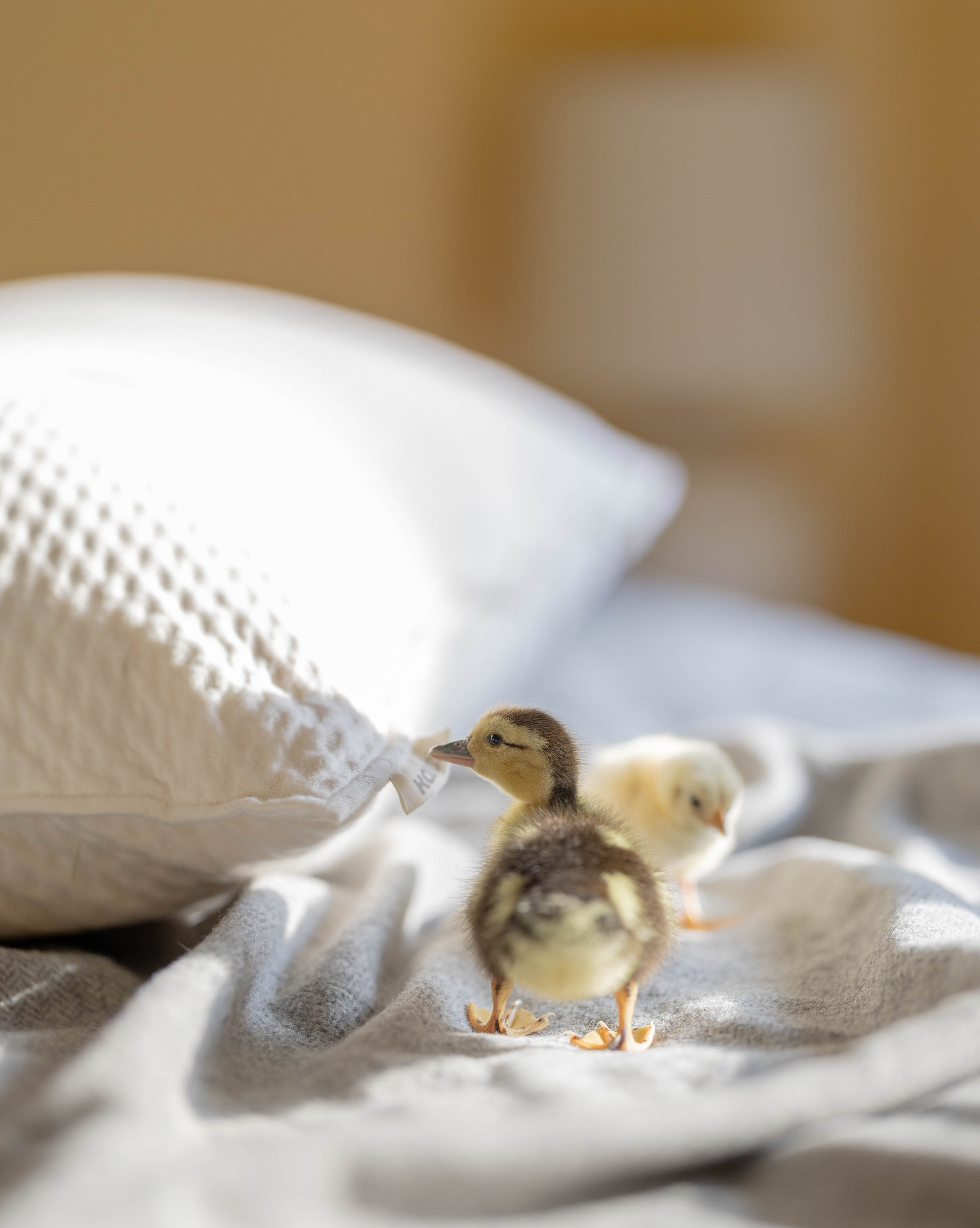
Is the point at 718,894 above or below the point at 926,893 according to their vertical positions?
below

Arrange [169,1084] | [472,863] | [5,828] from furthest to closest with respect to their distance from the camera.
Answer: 1. [472,863]
2. [5,828]
3. [169,1084]

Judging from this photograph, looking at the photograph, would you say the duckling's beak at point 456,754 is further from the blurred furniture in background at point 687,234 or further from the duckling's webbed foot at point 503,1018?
the blurred furniture in background at point 687,234

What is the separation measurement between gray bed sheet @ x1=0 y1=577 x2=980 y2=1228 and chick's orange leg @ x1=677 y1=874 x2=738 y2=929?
0.02 m

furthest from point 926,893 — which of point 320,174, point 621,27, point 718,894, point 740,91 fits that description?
point 621,27

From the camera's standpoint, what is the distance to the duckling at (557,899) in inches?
18.4

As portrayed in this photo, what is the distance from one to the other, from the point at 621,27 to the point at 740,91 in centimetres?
36

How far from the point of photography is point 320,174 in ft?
7.14

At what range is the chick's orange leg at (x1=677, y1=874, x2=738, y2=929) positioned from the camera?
0.76 meters

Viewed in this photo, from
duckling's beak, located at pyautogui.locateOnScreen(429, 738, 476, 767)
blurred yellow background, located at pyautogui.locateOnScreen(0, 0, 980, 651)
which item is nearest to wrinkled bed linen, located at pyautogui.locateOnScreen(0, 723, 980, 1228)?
duckling's beak, located at pyautogui.locateOnScreen(429, 738, 476, 767)

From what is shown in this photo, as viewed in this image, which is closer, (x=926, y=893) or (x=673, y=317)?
(x=926, y=893)

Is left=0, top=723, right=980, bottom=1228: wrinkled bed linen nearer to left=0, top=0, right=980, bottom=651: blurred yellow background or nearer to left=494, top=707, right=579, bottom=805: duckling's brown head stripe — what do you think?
left=494, top=707, right=579, bottom=805: duckling's brown head stripe

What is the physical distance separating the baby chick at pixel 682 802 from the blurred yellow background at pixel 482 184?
5.32ft

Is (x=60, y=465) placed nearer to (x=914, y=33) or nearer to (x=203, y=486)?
(x=203, y=486)

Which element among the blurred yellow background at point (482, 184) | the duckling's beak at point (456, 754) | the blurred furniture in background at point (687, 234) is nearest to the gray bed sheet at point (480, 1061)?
the duckling's beak at point (456, 754)
